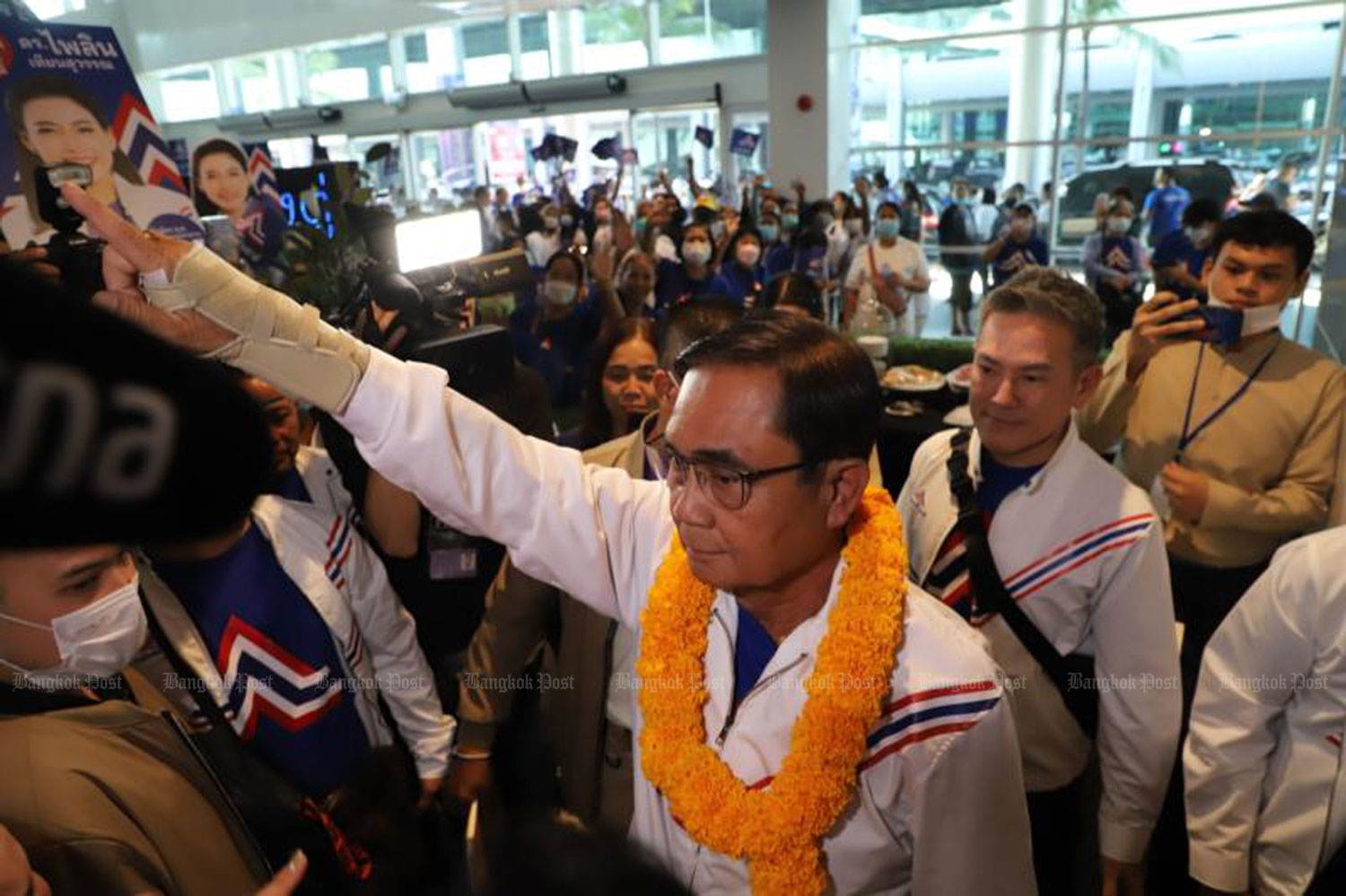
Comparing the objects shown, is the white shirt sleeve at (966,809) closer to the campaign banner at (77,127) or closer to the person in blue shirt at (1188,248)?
the campaign banner at (77,127)

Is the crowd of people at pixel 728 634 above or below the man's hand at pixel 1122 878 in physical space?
above

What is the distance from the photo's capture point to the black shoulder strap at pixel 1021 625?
182 cm

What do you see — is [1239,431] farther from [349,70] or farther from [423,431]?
[349,70]

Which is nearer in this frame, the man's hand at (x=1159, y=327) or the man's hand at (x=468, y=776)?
the man's hand at (x=468, y=776)

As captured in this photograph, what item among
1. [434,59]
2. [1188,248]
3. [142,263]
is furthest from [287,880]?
[434,59]

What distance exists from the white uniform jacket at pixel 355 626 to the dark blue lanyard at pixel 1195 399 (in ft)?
7.29

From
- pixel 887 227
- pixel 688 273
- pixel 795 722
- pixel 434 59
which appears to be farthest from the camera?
pixel 434 59

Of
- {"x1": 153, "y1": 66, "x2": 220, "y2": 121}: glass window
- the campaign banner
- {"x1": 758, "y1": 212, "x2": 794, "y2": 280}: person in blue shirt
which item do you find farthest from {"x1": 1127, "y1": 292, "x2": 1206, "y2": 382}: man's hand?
{"x1": 153, "y1": 66, "x2": 220, "y2": 121}: glass window

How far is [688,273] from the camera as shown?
Result: 6.62 metres

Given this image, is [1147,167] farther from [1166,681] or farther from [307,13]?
[307,13]

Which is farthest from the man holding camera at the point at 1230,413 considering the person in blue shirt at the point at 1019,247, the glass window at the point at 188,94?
the glass window at the point at 188,94

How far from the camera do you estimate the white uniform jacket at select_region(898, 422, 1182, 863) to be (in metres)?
1.74

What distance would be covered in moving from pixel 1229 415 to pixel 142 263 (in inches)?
105

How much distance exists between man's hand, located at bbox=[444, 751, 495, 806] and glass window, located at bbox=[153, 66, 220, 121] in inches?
926
